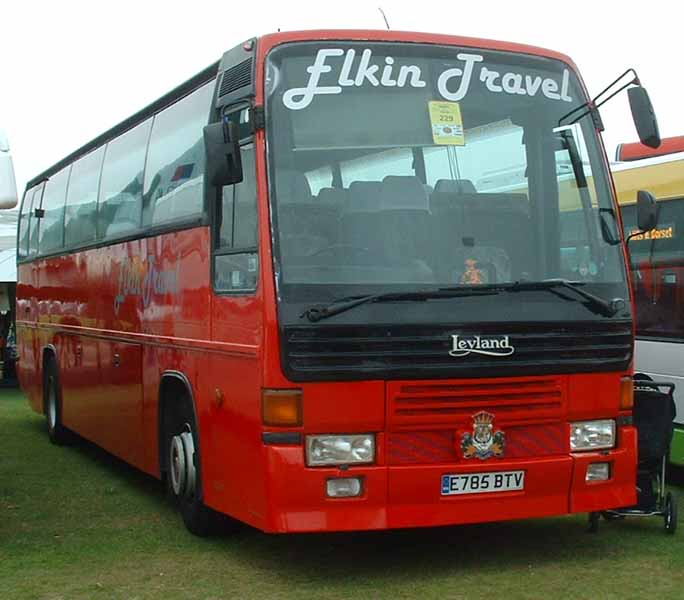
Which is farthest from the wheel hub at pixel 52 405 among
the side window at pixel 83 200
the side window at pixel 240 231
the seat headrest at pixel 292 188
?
the seat headrest at pixel 292 188

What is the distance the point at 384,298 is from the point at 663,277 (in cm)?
473

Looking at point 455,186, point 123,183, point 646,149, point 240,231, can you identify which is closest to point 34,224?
point 123,183

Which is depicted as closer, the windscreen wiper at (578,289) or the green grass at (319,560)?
the green grass at (319,560)

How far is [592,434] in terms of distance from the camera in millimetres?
7578

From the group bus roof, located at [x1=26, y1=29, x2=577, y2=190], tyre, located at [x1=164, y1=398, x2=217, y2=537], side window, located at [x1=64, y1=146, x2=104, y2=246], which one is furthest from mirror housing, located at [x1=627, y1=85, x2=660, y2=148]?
side window, located at [x1=64, y1=146, x2=104, y2=246]

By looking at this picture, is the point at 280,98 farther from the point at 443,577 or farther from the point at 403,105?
the point at 443,577

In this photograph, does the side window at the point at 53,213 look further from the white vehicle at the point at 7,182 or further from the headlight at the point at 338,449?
the headlight at the point at 338,449

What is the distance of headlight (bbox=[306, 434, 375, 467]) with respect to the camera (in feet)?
22.9

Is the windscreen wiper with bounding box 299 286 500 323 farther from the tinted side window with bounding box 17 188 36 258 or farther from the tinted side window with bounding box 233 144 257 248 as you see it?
the tinted side window with bounding box 17 188 36 258

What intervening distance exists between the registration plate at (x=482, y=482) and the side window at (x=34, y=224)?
9.69 metres

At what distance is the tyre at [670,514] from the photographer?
8.52 metres

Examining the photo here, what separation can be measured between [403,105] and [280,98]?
0.74 metres

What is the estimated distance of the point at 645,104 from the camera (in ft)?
Answer: 25.4

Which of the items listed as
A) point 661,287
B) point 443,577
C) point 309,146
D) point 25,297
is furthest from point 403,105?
point 25,297
